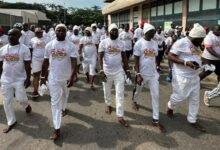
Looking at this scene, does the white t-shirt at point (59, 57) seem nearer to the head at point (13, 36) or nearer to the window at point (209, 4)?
the head at point (13, 36)

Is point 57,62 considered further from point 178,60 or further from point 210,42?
point 210,42

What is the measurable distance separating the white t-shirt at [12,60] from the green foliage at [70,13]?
76.1m

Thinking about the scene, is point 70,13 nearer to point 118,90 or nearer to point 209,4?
point 209,4

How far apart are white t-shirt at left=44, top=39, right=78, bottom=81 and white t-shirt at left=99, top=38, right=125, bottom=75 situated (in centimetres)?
90

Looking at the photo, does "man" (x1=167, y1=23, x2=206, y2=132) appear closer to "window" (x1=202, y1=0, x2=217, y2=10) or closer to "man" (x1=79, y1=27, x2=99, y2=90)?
"man" (x1=79, y1=27, x2=99, y2=90)

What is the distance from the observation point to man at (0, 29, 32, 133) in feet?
19.9

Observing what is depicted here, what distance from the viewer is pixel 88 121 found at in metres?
6.50

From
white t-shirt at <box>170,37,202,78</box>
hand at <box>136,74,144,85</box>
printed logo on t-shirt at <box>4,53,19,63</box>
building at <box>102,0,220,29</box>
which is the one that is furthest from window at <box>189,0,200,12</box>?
printed logo on t-shirt at <box>4,53,19,63</box>

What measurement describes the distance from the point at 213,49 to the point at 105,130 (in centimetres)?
382

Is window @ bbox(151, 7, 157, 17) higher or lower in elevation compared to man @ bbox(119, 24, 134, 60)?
higher

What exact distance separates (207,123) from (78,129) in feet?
8.35

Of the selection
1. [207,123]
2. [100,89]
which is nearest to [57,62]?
[207,123]

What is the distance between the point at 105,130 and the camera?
235 inches

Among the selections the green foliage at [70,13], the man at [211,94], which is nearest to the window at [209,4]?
the man at [211,94]
